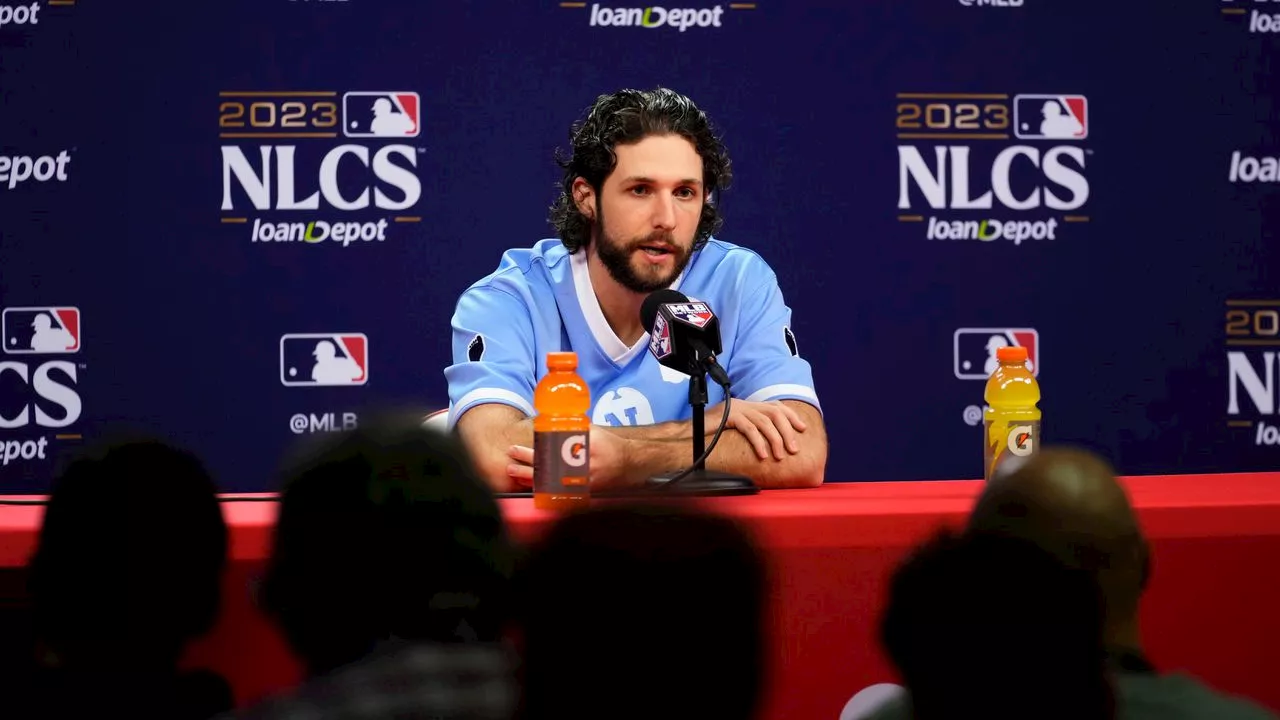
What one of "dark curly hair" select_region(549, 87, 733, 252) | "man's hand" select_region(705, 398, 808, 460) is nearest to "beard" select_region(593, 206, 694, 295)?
"dark curly hair" select_region(549, 87, 733, 252)

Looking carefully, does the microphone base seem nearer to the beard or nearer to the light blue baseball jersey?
the light blue baseball jersey

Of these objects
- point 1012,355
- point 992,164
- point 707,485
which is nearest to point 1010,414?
point 1012,355

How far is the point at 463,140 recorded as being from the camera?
3.83m

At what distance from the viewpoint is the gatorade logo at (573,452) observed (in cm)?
192

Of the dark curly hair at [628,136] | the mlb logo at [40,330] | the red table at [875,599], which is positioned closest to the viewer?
the red table at [875,599]

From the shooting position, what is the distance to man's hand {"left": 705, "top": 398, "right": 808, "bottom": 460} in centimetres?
249

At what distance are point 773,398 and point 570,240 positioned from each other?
0.67m

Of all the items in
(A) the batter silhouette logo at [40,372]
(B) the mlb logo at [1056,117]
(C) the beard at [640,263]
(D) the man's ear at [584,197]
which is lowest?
(A) the batter silhouette logo at [40,372]

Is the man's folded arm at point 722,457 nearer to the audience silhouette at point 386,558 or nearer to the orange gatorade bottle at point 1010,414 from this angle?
the orange gatorade bottle at point 1010,414

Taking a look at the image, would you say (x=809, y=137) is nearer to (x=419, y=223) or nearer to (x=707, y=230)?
(x=707, y=230)

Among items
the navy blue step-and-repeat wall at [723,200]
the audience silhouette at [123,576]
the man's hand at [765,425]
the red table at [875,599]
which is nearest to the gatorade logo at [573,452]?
the red table at [875,599]

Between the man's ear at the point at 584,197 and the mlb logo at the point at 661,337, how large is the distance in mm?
1083

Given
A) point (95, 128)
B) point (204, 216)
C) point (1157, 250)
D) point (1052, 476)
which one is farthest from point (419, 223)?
point (1052, 476)

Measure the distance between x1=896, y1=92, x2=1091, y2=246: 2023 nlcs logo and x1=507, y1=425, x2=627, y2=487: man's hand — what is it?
1.78 metres
